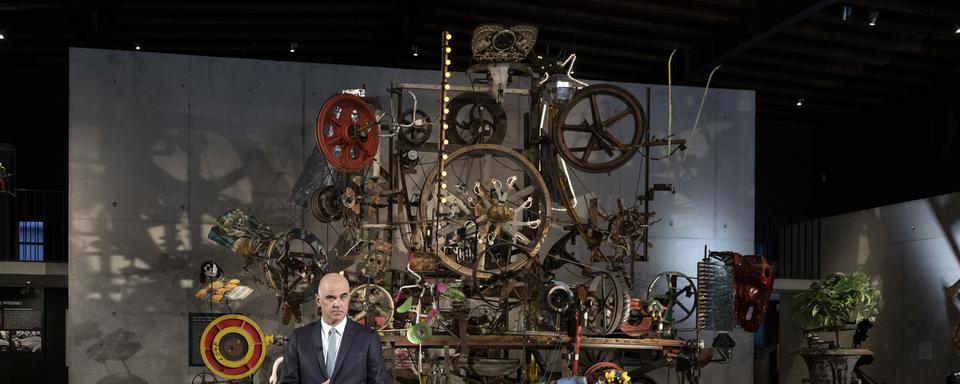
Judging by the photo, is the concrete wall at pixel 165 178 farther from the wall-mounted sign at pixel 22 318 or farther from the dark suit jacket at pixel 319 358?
the wall-mounted sign at pixel 22 318

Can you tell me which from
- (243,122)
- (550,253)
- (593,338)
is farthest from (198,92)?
(593,338)

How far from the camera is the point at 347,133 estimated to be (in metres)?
9.18

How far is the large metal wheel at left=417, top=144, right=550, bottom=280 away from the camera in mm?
9133

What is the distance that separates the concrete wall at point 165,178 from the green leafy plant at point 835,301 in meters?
5.08

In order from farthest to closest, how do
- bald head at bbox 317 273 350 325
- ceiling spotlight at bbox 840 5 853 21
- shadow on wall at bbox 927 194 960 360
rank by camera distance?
shadow on wall at bbox 927 194 960 360 < ceiling spotlight at bbox 840 5 853 21 < bald head at bbox 317 273 350 325

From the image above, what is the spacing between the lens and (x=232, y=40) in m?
13.6

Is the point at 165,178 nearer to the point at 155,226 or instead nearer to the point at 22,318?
the point at 155,226

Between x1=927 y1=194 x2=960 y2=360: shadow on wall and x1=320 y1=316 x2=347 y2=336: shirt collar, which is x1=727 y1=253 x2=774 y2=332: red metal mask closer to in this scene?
x1=927 y1=194 x2=960 y2=360: shadow on wall

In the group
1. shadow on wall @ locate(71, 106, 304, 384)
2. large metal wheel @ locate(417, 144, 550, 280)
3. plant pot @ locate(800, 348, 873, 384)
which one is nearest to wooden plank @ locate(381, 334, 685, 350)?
large metal wheel @ locate(417, 144, 550, 280)

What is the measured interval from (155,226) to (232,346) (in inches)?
74.0

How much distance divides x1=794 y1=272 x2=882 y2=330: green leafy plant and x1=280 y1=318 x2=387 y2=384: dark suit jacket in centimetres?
807

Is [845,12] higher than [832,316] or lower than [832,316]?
higher

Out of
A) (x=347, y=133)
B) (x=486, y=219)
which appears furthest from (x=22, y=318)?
(x=486, y=219)

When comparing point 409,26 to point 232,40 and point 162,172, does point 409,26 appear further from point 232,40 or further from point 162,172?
point 162,172
